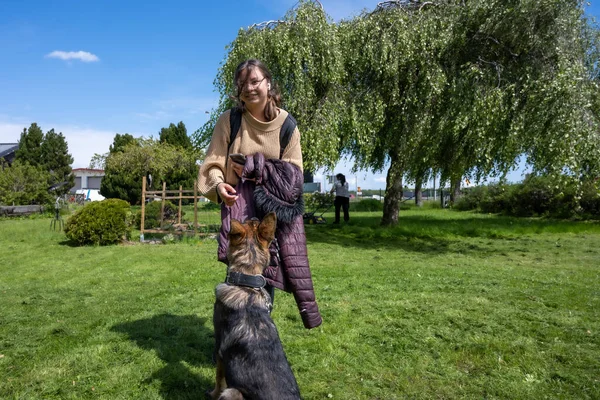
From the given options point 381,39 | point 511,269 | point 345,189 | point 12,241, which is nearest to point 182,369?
point 511,269

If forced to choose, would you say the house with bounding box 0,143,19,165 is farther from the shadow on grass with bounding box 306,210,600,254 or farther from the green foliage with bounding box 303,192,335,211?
the shadow on grass with bounding box 306,210,600,254

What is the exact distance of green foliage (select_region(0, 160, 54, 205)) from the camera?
21594 millimetres

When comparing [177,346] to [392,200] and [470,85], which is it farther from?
[392,200]

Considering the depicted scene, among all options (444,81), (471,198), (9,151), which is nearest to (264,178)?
(444,81)

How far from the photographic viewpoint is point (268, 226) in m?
2.67

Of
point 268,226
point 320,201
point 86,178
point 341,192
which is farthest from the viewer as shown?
point 86,178

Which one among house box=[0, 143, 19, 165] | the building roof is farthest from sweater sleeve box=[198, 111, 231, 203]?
the building roof

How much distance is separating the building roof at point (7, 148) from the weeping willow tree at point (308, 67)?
115 feet

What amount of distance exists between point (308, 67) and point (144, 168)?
22.2 meters

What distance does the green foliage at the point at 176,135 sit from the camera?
119 ft

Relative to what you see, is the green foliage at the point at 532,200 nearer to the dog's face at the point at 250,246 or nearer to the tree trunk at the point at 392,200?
the tree trunk at the point at 392,200

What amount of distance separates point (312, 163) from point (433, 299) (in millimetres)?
5836

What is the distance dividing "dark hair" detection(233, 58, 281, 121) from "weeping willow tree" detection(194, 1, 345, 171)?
7380mm

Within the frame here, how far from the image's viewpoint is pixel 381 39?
35.3 ft
